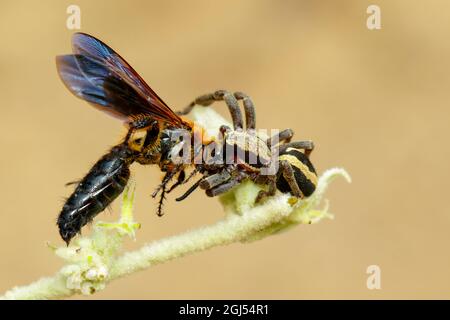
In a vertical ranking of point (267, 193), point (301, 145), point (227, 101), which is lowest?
point (267, 193)

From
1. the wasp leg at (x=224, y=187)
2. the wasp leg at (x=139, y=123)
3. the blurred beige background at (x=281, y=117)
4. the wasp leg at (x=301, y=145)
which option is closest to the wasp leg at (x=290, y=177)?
the wasp leg at (x=224, y=187)

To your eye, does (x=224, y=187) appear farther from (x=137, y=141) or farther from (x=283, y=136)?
(x=283, y=136)

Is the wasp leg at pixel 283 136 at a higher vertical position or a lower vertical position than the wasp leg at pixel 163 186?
higher

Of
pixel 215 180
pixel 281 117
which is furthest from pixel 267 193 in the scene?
pixel 281 117

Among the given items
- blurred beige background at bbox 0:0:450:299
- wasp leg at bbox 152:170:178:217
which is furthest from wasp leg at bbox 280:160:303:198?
blurred beige background at bbox 0:0:450:299

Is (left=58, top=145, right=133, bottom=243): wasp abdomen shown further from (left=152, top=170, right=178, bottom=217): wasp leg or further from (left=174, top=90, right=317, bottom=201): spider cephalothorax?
(left=174, top=90, right=317, bottom=201): spider cephalothorax

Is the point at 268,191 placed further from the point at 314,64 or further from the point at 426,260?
the point at 314,64

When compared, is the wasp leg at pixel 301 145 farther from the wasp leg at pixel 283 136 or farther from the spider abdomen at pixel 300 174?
the spider abdomen at pixel 300 174
